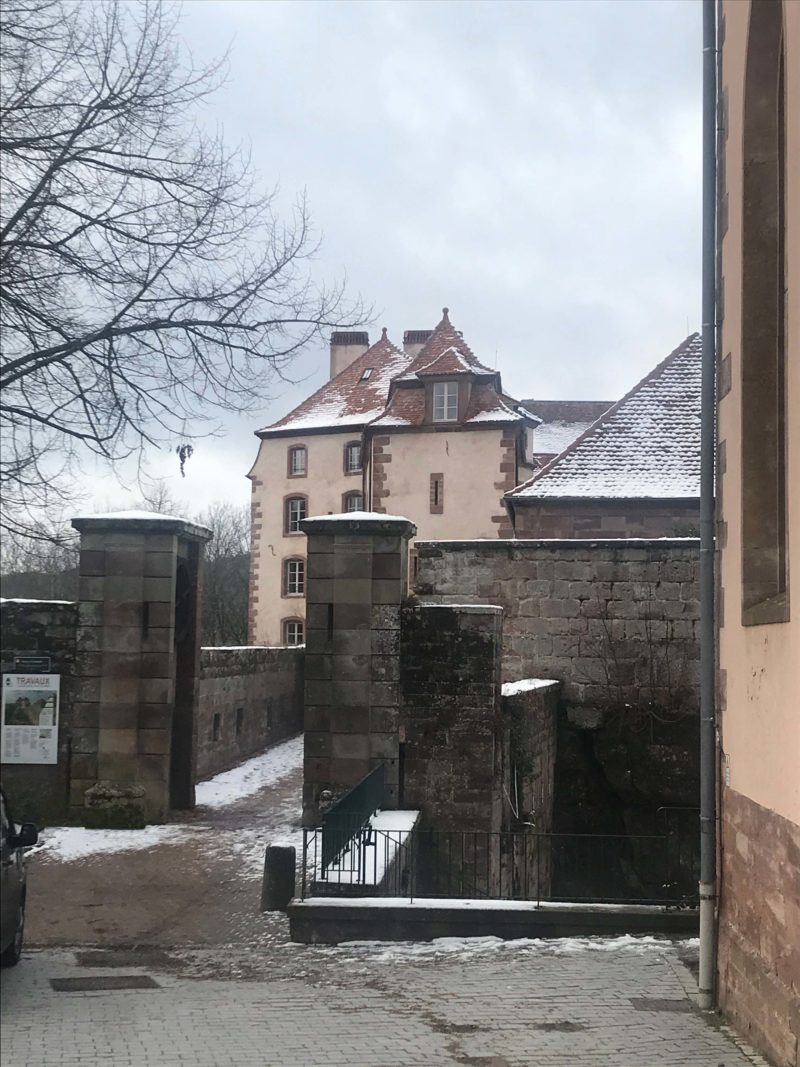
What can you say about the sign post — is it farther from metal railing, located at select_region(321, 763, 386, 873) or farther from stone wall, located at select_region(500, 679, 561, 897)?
stone wall, located at select_region(500, 679, 561, 897)

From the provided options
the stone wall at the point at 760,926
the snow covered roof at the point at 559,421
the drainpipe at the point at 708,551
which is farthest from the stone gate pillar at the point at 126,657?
the snow covered roof at the point at 559,421

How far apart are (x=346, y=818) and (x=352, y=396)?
37.4m

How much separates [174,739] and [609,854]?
6.66 metres

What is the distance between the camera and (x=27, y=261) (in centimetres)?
1313

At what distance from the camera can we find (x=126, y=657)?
14086 mm

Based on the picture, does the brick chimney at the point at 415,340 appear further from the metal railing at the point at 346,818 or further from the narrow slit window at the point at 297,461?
the metal railing at the point at 346,818

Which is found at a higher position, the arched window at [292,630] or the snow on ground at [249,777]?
the arched window at [292,630]

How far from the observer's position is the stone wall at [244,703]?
1795 centimetres

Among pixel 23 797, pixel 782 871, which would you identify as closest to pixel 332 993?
pixel 782 871

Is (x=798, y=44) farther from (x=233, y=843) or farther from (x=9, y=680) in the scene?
(x=9, y=680)

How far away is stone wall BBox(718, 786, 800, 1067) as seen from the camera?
6.21 m

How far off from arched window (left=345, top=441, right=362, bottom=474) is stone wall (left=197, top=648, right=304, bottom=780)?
1988 cm

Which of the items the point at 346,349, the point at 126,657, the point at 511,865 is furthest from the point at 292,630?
the point at 511,865

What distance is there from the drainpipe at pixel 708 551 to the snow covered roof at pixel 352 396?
3627cm
